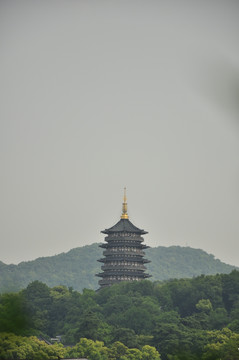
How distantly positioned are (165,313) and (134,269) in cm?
2085

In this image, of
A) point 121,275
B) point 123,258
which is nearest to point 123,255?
point 123,258

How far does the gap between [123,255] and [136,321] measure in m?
21.6

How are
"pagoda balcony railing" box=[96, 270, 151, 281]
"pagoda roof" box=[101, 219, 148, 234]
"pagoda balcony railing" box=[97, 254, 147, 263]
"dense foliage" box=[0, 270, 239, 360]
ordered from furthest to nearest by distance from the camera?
"pagoda roof" box=[101, 219, 148, 234] → "pagoda balcony railing" box=[96, 270, 151, 281] → "pagoda balcony railing" box=[97, 254, 147, 263] → "dense foliage" box=[0, 270, 239, 360]

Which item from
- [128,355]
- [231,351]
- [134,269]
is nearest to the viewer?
[231,351]

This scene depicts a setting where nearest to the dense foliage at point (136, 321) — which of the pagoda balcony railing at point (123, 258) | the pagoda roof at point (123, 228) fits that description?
the pagoda balcony railing at point (123, 258)

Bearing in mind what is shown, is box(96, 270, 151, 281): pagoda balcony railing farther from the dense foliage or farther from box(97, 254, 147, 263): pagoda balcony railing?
the dense foliage

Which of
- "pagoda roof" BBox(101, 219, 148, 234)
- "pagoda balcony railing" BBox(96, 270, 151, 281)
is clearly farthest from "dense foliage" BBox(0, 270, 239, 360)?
"pagoda roof" BBox(101, 219, 148, 234)

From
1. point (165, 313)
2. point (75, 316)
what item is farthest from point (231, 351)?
point (75, 316)

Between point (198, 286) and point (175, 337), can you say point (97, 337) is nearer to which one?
point (175, 337)

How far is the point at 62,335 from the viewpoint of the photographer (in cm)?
9775

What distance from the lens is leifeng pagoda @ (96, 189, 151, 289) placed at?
384ft

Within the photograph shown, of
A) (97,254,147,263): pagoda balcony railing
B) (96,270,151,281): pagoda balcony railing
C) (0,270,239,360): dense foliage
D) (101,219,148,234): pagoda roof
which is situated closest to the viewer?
(0,270,239,360): dense foliage

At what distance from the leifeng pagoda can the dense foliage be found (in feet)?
22.6

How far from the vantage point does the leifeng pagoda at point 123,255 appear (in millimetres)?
117125
